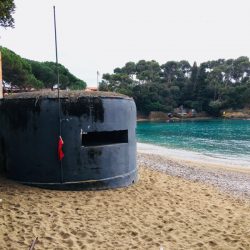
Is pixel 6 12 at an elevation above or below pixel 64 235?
above

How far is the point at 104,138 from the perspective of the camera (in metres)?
11.2

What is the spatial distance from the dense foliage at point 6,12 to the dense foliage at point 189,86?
81.3m

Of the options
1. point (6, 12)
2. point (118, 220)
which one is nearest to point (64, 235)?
point (118, 220)

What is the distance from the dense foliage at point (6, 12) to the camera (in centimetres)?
1002

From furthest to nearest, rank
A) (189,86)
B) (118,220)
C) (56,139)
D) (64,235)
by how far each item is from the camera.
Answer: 1. (189,86)
2. (56,139)
3. (118,220)
4. (64,235)

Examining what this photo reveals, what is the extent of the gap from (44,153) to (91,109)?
1881mm

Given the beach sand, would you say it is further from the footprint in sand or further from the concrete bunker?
the concrete bunker

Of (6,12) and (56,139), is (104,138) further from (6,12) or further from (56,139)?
(6,12)

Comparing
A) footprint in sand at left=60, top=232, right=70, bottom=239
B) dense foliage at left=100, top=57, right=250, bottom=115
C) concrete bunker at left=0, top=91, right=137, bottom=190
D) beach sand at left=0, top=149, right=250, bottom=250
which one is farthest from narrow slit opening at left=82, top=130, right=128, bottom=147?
dense foliage at left=100, top=57, right=250, bottom=115

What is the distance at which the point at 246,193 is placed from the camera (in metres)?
14.4

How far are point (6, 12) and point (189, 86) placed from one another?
9554 centimetres

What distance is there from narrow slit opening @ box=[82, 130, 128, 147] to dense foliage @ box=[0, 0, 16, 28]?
14.3 feet

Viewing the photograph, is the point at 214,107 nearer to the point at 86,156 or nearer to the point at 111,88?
the point at 111,88

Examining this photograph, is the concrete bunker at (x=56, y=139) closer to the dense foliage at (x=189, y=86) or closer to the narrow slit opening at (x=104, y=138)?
the narrow slit opening at (x=104, y=138)
